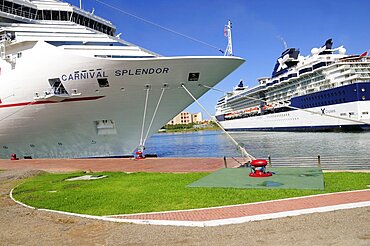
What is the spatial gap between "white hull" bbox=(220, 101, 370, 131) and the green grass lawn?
2876 centimetres

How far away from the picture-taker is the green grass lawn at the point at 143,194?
7.38 meters

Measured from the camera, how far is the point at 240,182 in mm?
9578

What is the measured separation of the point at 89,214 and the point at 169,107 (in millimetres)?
12029

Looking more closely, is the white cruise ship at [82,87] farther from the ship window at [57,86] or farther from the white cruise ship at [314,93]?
the white cruise ship at [314,93]

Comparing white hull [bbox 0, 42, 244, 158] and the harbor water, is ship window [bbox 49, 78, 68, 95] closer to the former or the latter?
white hull [bbox 0, 42, 244, 158]

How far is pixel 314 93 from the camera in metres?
58.2

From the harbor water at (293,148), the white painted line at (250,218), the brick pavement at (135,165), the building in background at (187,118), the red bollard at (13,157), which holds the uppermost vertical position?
the building in background at (187,118)

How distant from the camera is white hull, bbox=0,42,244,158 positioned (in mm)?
16234

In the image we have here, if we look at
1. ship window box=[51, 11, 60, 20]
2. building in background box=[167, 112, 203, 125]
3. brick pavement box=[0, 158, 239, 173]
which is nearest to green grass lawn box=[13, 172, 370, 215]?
brick pavement box=[0, 158, 239, 173]

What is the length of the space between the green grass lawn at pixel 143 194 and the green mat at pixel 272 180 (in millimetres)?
359

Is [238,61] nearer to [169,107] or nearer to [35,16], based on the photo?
[169,107]

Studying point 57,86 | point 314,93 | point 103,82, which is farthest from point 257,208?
point 314,93

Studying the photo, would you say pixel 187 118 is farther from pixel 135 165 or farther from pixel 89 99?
pixel 135 165

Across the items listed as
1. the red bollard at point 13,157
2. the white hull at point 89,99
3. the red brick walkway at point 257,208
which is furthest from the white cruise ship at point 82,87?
the red brick walkway at point 257,208
